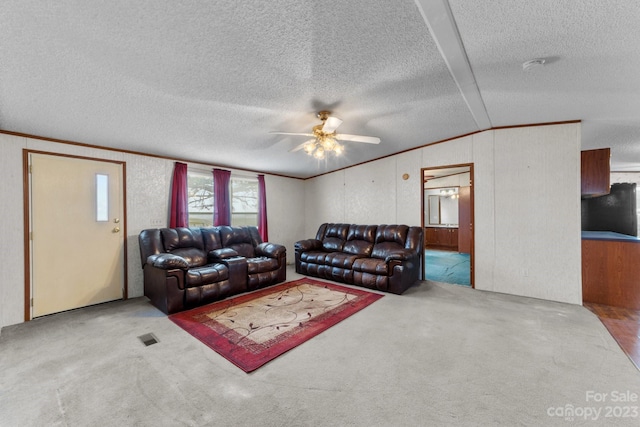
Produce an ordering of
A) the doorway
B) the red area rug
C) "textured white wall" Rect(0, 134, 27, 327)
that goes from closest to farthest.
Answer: the red area rug
"textured white wall" Rect(0, 134, 27, 327)
the doorway

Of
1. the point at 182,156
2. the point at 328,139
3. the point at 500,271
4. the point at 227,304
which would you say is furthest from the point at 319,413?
the point at 182,156

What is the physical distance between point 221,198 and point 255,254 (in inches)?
54.0

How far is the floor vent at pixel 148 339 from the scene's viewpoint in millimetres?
2494

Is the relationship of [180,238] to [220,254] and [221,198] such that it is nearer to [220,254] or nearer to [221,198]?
[220,254]

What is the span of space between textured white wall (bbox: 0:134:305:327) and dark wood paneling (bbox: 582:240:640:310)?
18.3ft

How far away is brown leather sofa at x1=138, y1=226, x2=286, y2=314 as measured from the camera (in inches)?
129

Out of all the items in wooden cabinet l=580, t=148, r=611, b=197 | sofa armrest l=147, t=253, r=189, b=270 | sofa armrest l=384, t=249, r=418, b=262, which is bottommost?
sofa armrest l=384, t=249, r=418, b=262

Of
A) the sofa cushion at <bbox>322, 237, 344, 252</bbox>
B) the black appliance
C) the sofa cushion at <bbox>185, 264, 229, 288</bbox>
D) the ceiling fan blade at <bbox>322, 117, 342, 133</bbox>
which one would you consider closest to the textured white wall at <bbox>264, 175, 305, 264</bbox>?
the sofa cushion at <bbox>322, 237, 344, 252</bbox>

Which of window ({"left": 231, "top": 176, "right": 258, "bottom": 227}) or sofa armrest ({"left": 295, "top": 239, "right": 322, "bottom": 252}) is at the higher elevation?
window ({"left": 231, "top": 176, "right": 258, "bottom": 227})

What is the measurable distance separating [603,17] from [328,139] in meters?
2.34

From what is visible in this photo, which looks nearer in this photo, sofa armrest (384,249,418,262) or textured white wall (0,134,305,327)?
textured white wall (0,134,305,327)

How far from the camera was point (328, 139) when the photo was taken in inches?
123

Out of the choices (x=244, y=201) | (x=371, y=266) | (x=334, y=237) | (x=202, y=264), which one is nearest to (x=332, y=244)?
(x=334, y=237)

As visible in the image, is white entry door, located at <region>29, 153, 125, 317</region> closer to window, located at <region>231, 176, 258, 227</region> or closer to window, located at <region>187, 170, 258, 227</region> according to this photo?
window, located at <region>187, 170, 258, 227</region>
